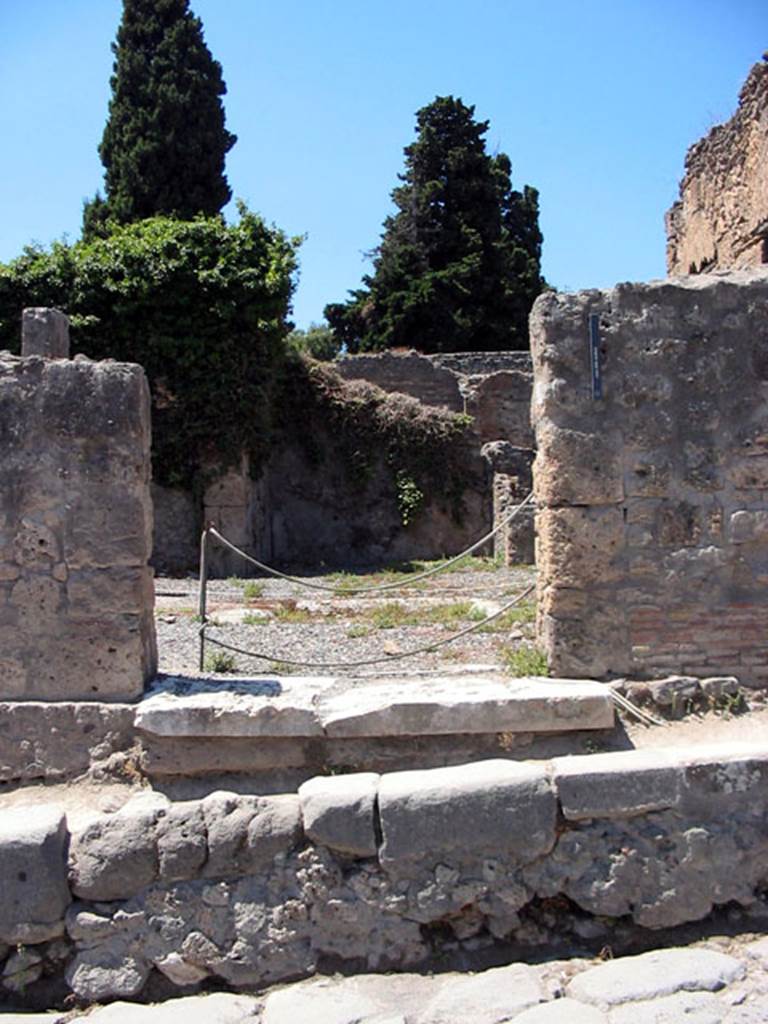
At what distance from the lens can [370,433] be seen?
17.2 metres

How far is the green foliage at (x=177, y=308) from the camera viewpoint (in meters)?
14.2

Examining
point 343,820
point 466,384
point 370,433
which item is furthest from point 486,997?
point 466,384

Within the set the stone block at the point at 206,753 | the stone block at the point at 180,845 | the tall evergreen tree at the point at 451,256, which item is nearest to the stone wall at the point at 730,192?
the stone block at the point at 206,753

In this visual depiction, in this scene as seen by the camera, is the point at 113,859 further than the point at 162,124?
No

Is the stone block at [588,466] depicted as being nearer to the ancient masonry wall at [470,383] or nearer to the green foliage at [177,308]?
the green foliage at [177,308]

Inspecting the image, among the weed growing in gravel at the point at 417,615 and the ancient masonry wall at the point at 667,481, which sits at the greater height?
the ancient masonry wall at the point at 667,481

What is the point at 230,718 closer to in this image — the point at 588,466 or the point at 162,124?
the point at 588,466

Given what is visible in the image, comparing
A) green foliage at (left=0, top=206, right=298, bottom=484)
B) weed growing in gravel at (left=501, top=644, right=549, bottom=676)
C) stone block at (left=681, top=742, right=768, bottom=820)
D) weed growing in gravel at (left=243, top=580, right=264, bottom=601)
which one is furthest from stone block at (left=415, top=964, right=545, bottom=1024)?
→ green foliage at (left=0, top=206, right=298, bottom=484)

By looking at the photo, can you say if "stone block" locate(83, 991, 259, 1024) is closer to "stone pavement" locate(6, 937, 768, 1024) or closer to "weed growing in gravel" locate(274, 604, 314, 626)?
"stone pavement" locate(6, 937, 768, 1024)

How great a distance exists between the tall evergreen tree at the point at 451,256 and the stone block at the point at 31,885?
24698 mm

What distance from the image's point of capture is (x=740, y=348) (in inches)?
175

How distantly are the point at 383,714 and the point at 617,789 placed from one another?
99cm

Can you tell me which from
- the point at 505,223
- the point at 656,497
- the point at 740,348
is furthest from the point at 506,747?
the point at 505,223

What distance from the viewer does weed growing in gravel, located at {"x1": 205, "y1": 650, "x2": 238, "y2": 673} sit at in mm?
6355
